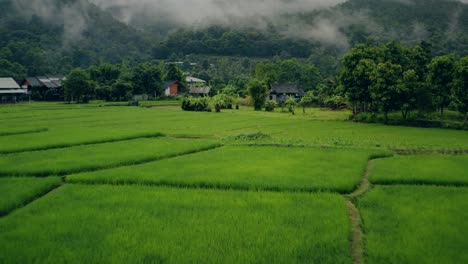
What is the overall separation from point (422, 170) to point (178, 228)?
897cm

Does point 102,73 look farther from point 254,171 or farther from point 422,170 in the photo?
point 422,170

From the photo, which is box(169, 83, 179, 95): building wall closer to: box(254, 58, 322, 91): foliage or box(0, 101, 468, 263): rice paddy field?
box(254, 58, 322, 91): foliage

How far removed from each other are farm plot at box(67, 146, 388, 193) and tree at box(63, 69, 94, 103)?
140ft

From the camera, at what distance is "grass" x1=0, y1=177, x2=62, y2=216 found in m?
9.97

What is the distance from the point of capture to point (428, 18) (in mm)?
115375

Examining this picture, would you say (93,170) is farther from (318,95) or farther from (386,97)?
(318,95)

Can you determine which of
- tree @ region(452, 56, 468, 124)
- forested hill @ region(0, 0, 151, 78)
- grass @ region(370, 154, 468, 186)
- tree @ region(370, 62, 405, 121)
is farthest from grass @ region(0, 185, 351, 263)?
forested hill @ region(0, 0, 151, 78)

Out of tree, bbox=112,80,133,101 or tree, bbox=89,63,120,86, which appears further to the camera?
tree, bbox=89,63,120,86

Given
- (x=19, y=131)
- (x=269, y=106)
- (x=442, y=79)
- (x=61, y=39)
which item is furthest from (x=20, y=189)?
(x=61, y=39)

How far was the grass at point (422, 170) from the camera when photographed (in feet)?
40.9

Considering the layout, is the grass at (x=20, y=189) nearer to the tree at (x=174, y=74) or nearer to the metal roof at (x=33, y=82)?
the metal roof at (x=33, y=82)

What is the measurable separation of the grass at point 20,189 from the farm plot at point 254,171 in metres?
0.79

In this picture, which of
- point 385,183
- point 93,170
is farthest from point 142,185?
point 385,183

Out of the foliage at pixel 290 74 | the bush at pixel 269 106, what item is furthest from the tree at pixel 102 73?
the bush at pixel 269 106
